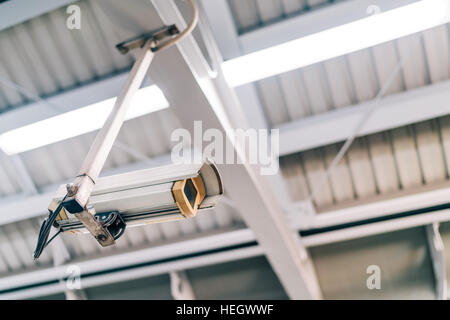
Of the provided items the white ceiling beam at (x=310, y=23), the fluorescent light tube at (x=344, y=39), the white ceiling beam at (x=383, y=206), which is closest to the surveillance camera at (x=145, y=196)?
the fluorescent light tube at (x=344, y=39)

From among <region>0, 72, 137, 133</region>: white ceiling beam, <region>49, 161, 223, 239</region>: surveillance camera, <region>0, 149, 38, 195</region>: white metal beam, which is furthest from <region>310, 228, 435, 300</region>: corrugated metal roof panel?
<region>0, 149, 38, 195</region>: white metal beam

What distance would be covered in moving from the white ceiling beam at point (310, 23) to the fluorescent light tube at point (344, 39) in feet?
0.44

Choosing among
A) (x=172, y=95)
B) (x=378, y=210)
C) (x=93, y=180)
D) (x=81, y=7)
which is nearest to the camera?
(x=93, y=180)

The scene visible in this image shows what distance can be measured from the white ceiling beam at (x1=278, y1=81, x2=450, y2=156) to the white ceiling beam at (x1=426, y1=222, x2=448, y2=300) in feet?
3.56

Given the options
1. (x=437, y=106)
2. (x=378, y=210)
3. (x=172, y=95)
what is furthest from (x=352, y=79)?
(x=172, y=95)

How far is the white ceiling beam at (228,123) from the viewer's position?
1.64m

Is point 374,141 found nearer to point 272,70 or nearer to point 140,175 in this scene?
point 272,70

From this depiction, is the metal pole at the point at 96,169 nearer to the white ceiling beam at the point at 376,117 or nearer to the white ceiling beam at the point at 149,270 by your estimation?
the white ceiling beam at the point at 376,117

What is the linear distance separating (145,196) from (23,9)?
1.76 metres

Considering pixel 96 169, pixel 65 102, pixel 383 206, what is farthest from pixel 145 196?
pixel 383 206

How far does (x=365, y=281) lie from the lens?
10.6 ft

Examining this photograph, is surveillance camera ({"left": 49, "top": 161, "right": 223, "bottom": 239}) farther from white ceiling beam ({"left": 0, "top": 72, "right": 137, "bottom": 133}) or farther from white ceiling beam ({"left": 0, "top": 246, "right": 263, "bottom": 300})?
white ceiling beam ({"left": 0, "top": 246, "right": 263, "bottom": 300})

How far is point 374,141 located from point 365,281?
143cm

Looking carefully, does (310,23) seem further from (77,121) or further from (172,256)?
(172,256)
